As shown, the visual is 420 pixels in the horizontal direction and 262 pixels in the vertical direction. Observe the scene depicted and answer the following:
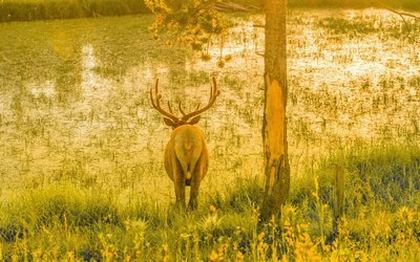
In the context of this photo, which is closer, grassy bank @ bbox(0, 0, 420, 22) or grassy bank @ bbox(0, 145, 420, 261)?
grassy bank @ bbox(0, 145, 420, 261)

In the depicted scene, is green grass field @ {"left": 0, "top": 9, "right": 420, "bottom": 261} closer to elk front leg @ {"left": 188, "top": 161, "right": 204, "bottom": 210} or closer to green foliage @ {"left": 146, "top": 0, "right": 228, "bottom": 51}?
elk front leg @ {"left": 188, "top": 161, "right": 204, "bottom": 210}

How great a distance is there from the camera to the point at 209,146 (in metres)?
12.7

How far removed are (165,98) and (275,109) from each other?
315 inches

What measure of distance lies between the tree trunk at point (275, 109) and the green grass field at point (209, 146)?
0.26 meters

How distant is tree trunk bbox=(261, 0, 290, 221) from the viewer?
27.2ft

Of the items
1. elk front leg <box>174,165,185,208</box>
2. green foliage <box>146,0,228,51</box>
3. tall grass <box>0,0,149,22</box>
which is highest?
tall grass <box>0,0,149,22</box>

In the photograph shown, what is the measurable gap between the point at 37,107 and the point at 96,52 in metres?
7.27

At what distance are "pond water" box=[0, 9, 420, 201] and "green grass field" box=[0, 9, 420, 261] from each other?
4cm

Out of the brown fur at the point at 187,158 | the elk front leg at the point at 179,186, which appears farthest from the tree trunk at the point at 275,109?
the elk front leg at the point at 179,186

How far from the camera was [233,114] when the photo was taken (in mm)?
14852

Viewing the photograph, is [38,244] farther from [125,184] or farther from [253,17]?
[253,17]

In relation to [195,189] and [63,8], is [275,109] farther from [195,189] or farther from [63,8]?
[63,8]

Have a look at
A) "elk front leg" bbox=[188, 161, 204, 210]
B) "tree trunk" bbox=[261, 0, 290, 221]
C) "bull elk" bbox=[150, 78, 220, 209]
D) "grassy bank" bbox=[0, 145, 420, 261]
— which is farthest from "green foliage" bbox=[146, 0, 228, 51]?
"grassy bank" bbox=[0, 145, 420, 261]

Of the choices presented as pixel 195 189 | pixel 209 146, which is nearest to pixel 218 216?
pixel 195 189
